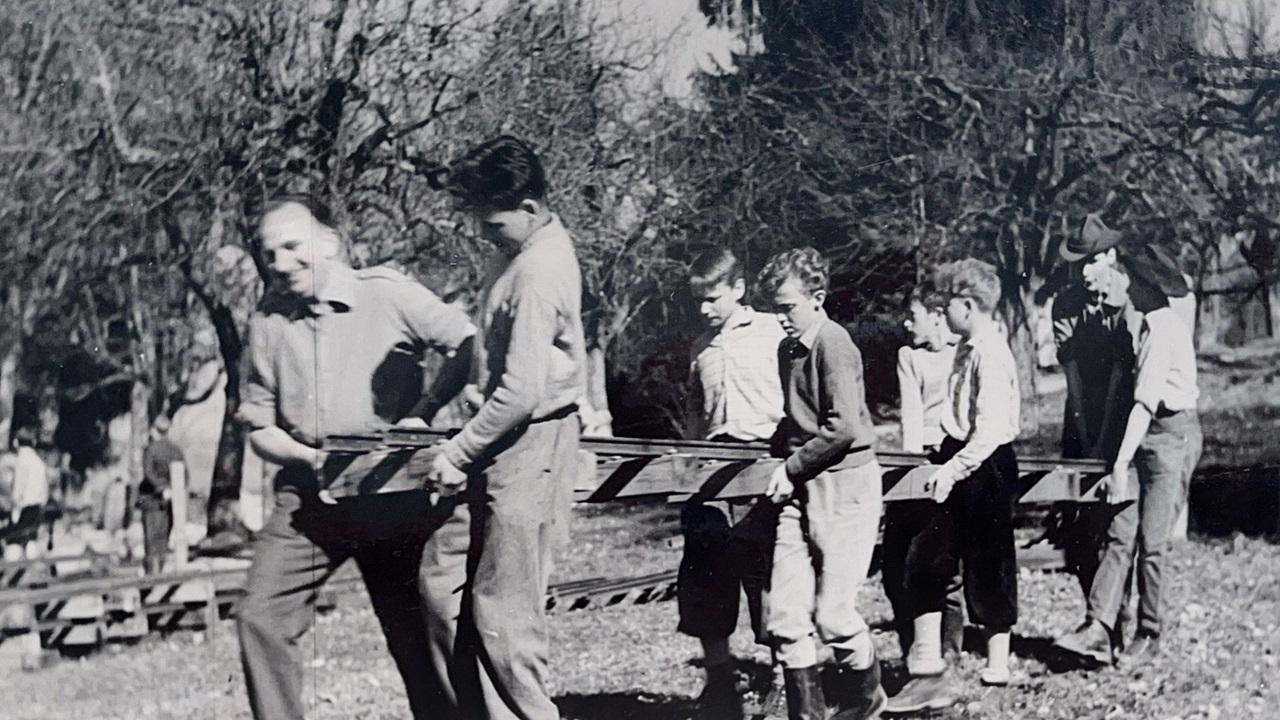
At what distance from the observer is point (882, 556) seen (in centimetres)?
454

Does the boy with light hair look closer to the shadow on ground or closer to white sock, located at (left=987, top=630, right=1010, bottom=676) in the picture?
white sock, located at (left=987, top=630, right=1010, bottom=676)

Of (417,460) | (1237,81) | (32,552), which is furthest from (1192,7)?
(32,552)

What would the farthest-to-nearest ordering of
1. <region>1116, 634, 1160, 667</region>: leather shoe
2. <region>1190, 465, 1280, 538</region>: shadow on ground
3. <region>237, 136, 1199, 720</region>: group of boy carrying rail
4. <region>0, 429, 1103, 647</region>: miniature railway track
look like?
<region>1190, 465, 1280, 538</region>: shadow on ground, <region>1116, 634, 1160, 667</region>: leather shoe, <region>237, 136, 1199, 720</region>: group of boy carrying rail, <region>0, 429, 1103, 647</region>: miniature railway track

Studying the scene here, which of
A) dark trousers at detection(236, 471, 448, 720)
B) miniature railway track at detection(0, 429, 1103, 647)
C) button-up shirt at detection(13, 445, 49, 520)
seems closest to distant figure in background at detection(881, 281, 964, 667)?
miniature railway track at detection(0, 429, 1103, 647)

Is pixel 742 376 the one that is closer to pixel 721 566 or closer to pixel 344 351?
pixel 721 566

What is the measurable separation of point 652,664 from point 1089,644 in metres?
1.67

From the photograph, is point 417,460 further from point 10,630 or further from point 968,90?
point 968,90

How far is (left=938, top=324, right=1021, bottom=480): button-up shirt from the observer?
4.67 m

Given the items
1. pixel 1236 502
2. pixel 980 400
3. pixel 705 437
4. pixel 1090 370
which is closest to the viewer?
pixel 705 437

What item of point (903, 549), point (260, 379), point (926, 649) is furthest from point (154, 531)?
point (926, 649)

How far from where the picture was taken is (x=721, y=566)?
4305 millimetres

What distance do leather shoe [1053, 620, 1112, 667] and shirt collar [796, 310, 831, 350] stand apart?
144 centimetres

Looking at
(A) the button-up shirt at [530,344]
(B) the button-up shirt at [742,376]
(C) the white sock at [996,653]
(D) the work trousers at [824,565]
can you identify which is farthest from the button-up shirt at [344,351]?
(C) the white sock at [996,653]

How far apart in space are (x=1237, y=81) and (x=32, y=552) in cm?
444
